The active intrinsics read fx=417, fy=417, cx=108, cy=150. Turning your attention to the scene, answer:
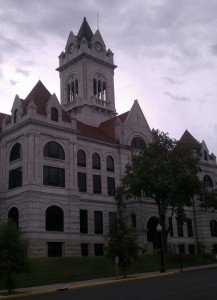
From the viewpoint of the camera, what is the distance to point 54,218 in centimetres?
4584

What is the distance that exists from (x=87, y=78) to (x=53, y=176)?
24052 mm

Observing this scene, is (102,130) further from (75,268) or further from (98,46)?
(75,268)

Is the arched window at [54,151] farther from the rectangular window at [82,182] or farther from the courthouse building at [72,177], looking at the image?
the rectangular window at [82,182]

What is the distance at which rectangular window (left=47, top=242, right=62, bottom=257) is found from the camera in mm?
44656

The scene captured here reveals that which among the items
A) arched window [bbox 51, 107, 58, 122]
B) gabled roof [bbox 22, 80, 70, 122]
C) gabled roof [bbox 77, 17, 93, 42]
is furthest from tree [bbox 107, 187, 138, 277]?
gabled roof [bbox 77, 17, 93, 42]

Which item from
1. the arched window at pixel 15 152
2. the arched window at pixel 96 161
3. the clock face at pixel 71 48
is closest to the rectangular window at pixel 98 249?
the arched window at pixel 96 161

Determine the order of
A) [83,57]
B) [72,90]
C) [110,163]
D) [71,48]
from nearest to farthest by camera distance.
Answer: [110,163]
[83,57]
[72,90]
[71,48]

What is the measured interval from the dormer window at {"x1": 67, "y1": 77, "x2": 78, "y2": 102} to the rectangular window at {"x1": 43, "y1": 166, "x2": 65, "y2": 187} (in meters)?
22.0

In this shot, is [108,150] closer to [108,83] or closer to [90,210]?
[90,210]

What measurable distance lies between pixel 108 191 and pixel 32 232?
14.1 m

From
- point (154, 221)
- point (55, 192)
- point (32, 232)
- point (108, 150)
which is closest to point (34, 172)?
point (55, 192)

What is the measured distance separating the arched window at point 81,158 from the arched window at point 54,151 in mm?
3326

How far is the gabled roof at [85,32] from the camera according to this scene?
7085 cm

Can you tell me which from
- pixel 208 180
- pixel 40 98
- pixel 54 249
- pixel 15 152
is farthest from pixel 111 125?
pixel 54 249
